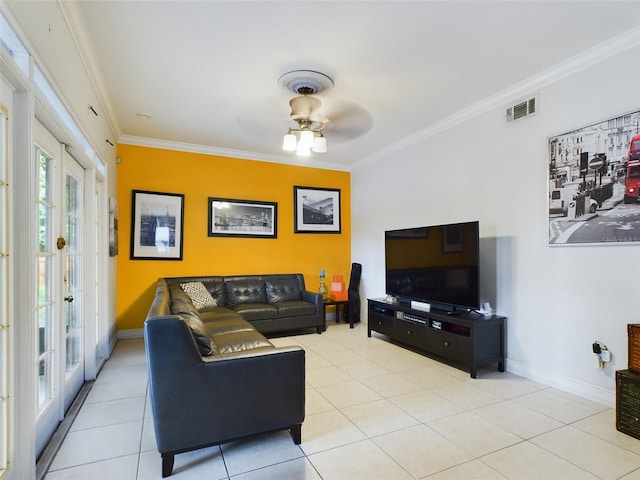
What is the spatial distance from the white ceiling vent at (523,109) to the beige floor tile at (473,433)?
2741mm

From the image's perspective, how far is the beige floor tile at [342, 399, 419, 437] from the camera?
2357 mm

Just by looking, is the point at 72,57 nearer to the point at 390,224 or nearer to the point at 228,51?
the point at 228,51

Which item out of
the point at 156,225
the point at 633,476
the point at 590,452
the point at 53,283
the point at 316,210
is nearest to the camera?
the point at 633,476

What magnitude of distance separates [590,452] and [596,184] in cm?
195

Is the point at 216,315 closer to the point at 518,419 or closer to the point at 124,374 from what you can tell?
the point at 124,374

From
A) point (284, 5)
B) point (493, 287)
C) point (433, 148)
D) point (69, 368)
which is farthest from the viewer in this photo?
point (433, 148)

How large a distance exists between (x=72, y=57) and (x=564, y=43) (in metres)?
3.64

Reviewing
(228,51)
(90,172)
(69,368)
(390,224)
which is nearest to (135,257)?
(90,172)

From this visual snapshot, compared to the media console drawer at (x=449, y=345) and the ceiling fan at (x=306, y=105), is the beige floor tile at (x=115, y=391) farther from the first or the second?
the media console drawer at (x=449, y=345)

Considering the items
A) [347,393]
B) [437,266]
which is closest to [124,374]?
[347,393]

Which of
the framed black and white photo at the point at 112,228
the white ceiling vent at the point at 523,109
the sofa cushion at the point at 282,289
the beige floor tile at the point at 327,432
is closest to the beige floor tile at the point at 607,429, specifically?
the beige floor tile at the point at 327,432

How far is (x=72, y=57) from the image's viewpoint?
2391 millimetres

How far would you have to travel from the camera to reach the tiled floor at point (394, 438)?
191cm

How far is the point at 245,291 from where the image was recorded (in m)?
5.14
